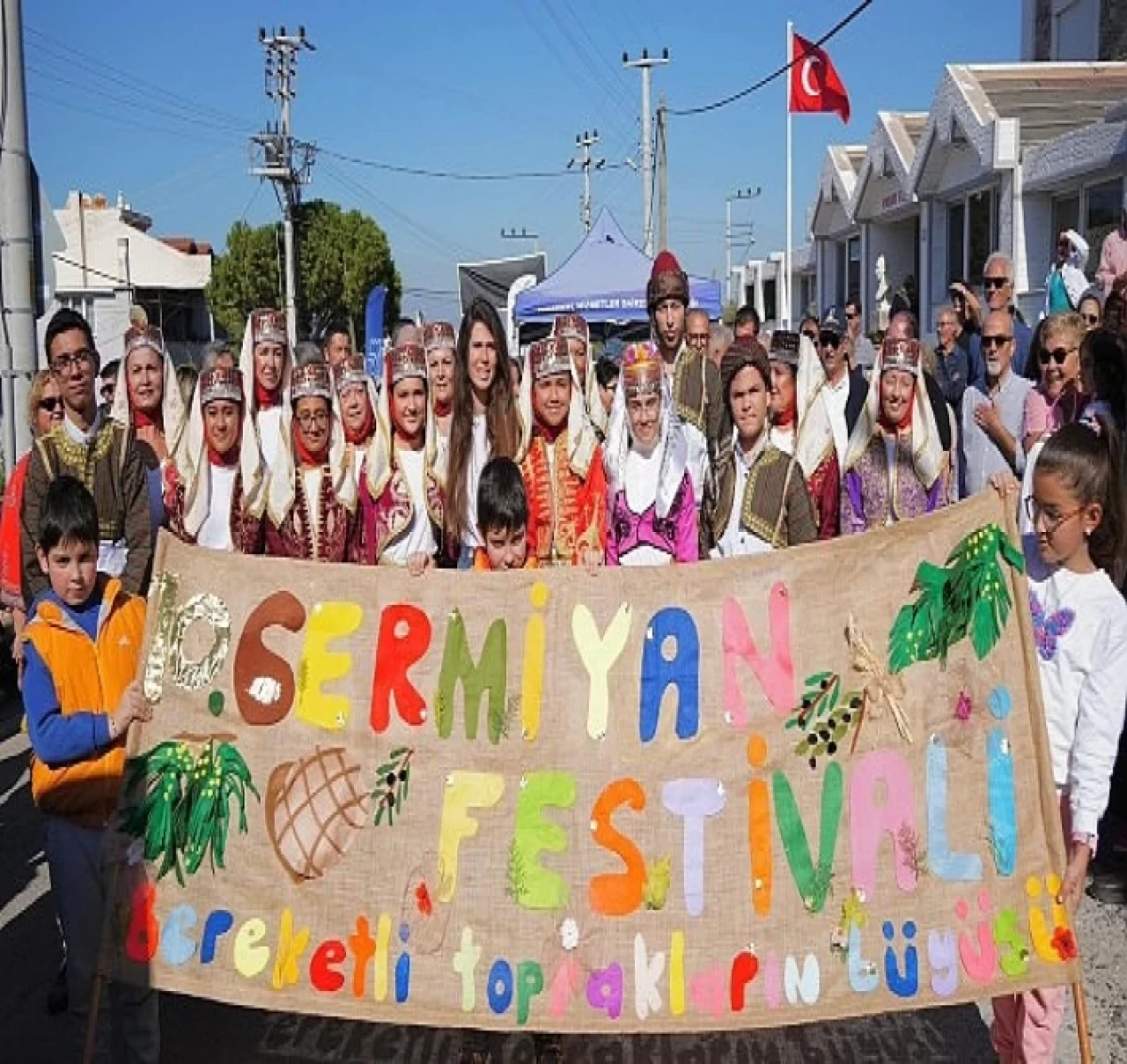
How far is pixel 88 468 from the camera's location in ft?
14.5

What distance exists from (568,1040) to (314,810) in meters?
1.13

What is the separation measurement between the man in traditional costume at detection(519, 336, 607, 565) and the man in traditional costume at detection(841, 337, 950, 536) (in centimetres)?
108

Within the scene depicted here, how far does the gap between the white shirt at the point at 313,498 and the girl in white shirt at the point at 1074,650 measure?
249 centimetres

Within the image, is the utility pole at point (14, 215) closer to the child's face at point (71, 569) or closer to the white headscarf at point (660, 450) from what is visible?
the white headscarf at point (660, 450)

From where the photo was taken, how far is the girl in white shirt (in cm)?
304

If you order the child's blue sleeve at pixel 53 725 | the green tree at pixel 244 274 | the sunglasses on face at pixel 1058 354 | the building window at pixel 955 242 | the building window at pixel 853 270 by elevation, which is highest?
the green tree at pixel 244 274

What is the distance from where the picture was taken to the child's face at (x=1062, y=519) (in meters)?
3.19

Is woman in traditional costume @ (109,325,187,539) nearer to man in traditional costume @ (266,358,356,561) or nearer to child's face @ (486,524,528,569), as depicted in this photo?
man in traditional costume @ (266,358,356,561)

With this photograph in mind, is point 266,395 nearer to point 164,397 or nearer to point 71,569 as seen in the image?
point 164,397

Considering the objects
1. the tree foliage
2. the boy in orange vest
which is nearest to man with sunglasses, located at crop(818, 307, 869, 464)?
the boy in orange vest

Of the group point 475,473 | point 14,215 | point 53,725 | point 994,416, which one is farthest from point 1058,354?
point 14,215

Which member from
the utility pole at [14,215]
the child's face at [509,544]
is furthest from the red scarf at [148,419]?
the utility pole at [14,215]

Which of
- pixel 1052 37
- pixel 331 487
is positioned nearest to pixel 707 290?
pixel 1052 37

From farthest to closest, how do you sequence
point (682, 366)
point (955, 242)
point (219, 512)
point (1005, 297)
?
point (955, 242) → point (1005, 297) → point (682, 366) → point (219, 512)
